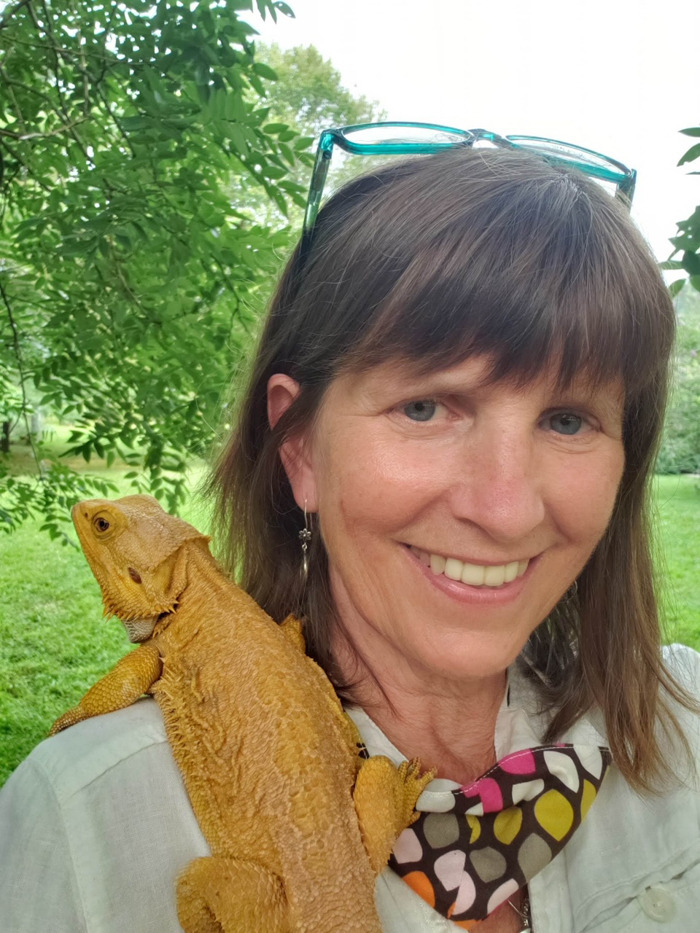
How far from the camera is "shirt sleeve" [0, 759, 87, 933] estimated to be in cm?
126

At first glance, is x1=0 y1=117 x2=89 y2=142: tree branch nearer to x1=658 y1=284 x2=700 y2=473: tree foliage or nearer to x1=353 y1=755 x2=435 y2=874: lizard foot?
x1=658 y1=284 x2=700 y2=473: tree foliage

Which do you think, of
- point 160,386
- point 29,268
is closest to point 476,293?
point 160,386

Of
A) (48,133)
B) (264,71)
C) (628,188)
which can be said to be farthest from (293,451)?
(48,133)

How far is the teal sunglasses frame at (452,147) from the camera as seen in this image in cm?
173

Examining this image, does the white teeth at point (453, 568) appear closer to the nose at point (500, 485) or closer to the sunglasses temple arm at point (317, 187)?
the nose at point (500, 485)

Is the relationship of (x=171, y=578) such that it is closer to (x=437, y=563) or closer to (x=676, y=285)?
(x=437, y=563)

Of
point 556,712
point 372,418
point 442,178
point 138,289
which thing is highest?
point 442,178

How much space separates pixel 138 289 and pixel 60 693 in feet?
12.8

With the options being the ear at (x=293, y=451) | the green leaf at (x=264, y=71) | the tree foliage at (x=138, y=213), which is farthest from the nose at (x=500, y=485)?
the green leaf at (x=264, y=71)

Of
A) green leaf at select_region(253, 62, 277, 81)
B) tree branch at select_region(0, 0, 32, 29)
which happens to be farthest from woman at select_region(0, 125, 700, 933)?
tree branch at select_region(0, 0, 32, 29)

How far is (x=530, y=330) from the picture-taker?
1452 millimetres

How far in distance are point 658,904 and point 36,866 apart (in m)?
1.36

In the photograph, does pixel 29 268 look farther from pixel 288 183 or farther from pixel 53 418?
pixel 288 183

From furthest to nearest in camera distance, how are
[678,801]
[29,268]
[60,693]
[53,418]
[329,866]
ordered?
[60,693]
[53,418]
[29,268]
[678,801]
[329,866]
